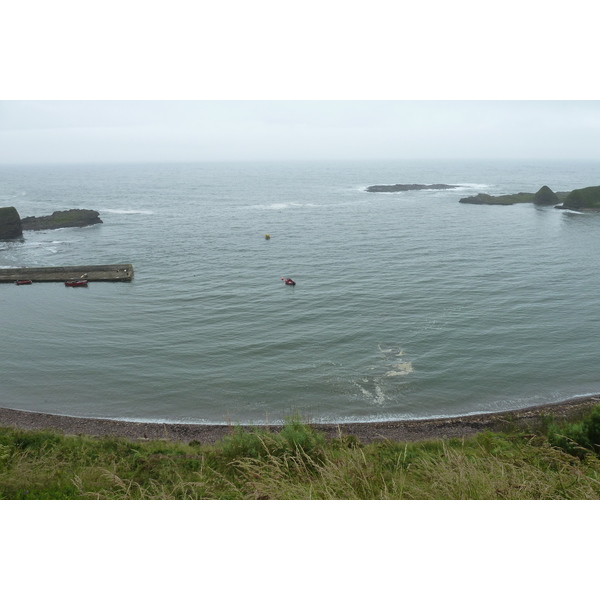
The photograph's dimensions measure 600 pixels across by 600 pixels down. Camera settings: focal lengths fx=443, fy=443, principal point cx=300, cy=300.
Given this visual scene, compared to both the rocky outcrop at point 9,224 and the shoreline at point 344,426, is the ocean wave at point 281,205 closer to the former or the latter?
the rocky outcrop at point 9,224

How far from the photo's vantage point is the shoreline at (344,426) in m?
18.2

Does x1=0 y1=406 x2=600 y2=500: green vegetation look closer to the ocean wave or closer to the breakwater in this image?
the breakwater

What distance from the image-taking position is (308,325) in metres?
29.6

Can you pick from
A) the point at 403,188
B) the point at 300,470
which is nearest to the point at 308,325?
the point at 300,470

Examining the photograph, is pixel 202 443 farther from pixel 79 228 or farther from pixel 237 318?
pixel 79 228

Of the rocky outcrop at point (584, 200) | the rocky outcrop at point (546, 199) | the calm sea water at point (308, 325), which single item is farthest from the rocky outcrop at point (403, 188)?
the calm sea water at point (308, 325)

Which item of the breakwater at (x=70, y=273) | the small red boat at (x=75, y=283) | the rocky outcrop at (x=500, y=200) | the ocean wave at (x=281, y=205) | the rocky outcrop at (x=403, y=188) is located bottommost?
the small red boat at (x=75, y=283)

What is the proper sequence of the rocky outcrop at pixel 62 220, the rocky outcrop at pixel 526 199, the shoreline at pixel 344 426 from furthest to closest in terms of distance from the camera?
1. the rocky outcrop at pixel 526 199
2. the rocky outcrop at pixel 62 220
3. the shoreline at pixel 344 426

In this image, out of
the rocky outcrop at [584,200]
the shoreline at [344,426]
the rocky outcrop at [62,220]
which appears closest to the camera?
the shoreline at [344,426]

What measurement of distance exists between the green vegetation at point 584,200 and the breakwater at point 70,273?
248 ft

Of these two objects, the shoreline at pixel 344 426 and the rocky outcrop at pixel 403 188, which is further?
the rocky outcrop at pixel 403 188

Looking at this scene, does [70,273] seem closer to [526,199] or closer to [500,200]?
[500,200]

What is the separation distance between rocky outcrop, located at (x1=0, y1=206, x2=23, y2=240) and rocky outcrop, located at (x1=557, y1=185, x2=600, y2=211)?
8817 cm

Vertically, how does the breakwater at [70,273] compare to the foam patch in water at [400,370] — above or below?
above
